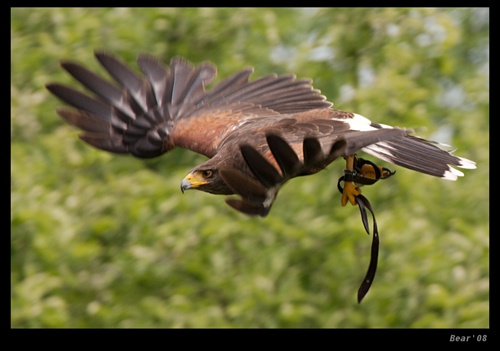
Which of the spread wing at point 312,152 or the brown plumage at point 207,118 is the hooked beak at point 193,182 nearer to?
the brown plumage at point 207,118

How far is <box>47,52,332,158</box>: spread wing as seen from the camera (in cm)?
801

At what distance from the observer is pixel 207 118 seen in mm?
8031

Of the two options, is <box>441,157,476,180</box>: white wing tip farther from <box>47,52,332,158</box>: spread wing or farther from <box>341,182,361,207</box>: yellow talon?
<box>47,52,332,158</box>: spread wing

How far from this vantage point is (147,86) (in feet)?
28.1

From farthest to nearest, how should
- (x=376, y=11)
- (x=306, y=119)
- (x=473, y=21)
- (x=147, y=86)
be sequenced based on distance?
(x=473, y=21) < (x=376, y=11) < (x=147, y=86) < (x=306, y=119)

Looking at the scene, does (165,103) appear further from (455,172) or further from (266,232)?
(455,172)

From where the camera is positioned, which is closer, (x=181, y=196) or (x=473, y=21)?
(x=181, y=196)

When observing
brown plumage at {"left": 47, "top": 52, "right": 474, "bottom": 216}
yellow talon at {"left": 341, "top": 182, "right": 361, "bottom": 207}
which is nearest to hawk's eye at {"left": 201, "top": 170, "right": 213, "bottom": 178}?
brown plumage at {"left": 47, "top": 52, "right": 474, "bottom": 216}

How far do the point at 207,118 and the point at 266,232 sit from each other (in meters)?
2.81

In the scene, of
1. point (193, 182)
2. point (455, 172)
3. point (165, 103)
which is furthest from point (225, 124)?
point (455, 172)

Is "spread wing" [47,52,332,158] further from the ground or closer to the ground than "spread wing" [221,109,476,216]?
further from the ground
